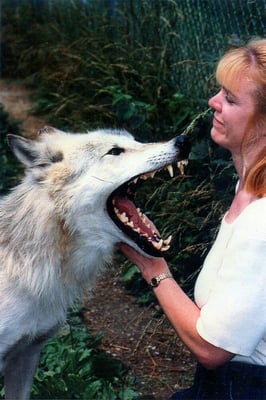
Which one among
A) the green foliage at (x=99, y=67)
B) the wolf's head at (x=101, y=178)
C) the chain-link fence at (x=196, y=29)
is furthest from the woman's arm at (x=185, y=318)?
the green foliage at (x=99, y=67)

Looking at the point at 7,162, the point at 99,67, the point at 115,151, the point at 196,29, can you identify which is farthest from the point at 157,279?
the point at 99,67

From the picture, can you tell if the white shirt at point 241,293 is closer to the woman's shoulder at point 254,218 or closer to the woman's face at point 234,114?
the woman's shoulder at point 254,218

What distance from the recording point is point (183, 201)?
4.82 metres

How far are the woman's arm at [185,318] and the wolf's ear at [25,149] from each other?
2.41ft

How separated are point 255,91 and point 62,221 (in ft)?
3.27

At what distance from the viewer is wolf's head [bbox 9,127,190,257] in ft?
10.0

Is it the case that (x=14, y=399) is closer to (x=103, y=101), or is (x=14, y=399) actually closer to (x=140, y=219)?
(x=140, y=219)

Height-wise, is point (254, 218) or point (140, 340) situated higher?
point (254, 218)

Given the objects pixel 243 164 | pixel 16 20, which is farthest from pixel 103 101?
pixel 243 164

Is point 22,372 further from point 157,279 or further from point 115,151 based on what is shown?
point 115,151

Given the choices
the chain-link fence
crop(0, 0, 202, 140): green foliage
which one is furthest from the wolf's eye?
crop(0, 0, 202, 140): green foliage

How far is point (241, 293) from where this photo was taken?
2.54 metres

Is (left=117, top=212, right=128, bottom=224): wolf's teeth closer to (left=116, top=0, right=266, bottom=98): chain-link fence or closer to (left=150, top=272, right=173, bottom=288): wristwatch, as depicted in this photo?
(left=150, top=272, right=173, bottom=288): wristwatch

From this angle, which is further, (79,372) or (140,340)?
(140,340)
